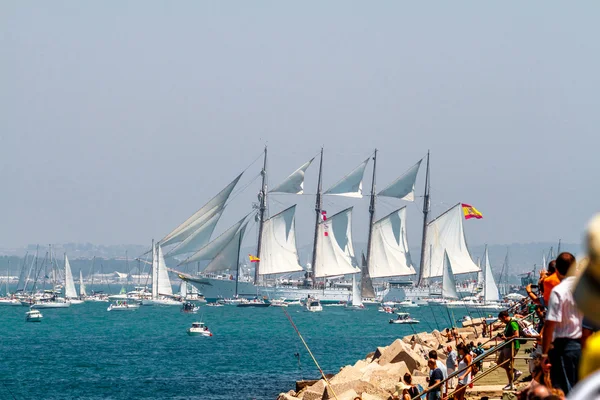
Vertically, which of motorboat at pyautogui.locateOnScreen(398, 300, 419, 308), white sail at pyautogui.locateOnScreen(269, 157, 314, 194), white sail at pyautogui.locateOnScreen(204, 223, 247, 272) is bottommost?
motorboat at pyautogui.locateOnScreen(398, 300, 419, 308)

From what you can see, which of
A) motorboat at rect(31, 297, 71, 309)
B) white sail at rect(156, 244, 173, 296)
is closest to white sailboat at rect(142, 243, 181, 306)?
white sail at rect(156, 244, 173, 296)

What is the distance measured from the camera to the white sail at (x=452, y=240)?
101 meters

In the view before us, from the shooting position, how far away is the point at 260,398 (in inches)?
1219

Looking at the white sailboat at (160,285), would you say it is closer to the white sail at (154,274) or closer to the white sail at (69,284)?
the white sail at (154,274)

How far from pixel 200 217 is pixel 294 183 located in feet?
85.8

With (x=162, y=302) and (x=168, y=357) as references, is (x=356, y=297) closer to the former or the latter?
(x=162, y=302)

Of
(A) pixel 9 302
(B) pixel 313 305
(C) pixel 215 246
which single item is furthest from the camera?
(A) pixel 9 302

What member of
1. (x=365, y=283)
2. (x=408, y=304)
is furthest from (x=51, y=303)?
(x=408, y=304)

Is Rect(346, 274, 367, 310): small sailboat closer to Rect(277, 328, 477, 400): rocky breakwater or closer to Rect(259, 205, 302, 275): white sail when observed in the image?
Rect(259, 205, 302, 275): white sail

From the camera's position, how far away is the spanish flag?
7675cm

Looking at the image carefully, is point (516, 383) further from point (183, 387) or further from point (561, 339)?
point (183, 387)

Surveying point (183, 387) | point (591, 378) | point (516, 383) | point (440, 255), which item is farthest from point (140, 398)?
point (440, 255)

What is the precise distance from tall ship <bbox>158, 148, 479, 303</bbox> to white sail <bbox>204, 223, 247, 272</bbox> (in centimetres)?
10

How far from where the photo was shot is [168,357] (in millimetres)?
49219
